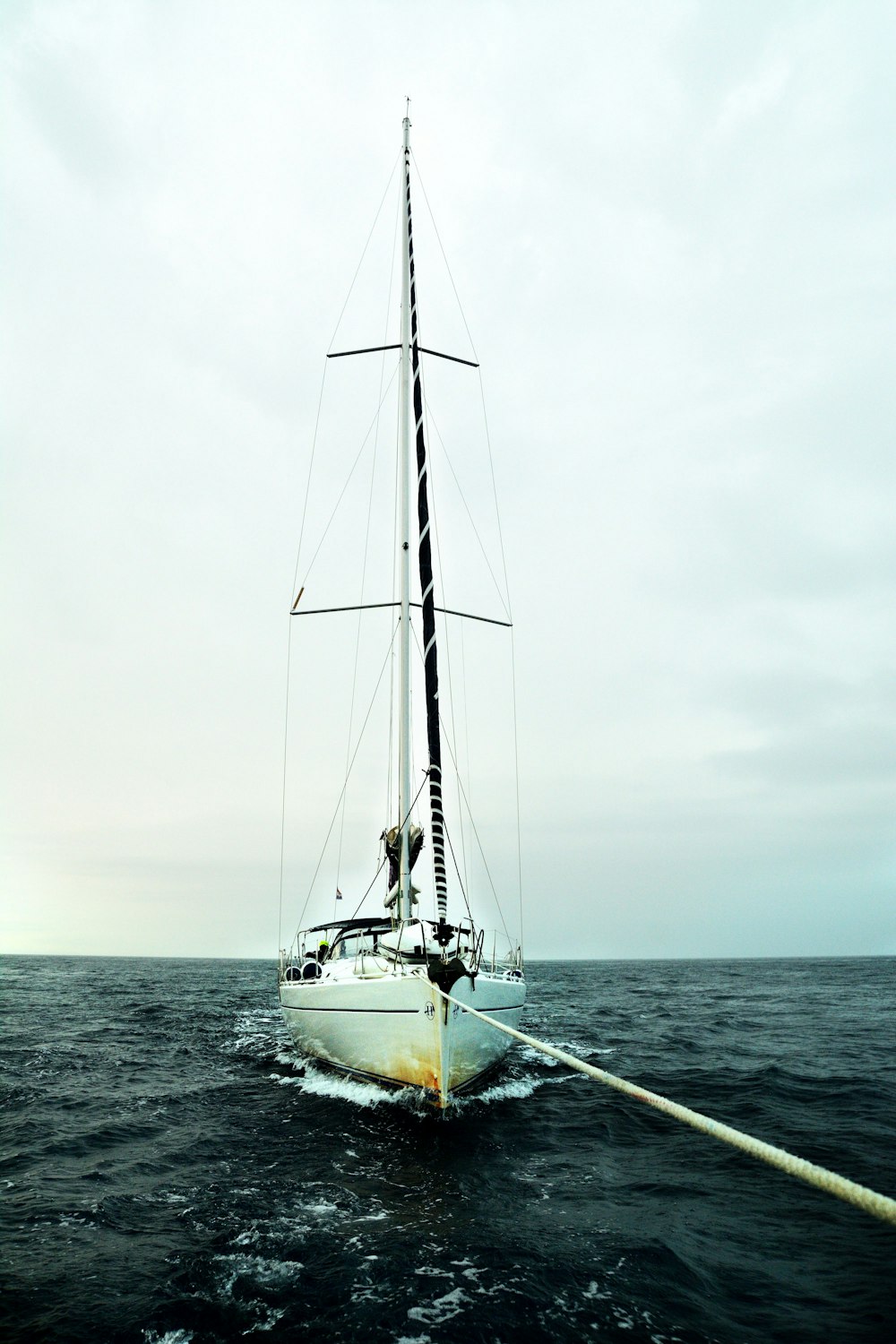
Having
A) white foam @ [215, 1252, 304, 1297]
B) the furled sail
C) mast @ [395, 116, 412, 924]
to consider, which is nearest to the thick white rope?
white foam @ [215, 1252, 304, 1297]

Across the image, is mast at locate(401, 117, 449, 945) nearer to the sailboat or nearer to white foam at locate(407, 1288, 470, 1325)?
the sailboat

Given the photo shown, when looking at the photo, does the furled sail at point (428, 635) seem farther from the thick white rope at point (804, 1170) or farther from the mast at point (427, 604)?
the thick white rope at point (804, 1170)

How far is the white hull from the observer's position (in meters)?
10.7

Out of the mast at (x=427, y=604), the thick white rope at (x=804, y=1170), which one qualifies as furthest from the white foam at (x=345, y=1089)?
the thick white rope at (x=804, y=1170)

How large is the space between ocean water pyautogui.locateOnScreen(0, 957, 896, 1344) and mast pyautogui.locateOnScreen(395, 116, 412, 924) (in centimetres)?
412

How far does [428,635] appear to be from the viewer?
14852 millimetres

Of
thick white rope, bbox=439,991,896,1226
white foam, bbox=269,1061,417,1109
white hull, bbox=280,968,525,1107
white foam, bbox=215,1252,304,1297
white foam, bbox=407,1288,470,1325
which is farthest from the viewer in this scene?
white foam, bbox=269,1061,417,1109

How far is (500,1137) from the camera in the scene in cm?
1041

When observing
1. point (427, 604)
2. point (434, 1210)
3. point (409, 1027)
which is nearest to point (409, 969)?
point (409, 1027)

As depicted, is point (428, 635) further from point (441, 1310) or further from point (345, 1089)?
point (441, 1310)

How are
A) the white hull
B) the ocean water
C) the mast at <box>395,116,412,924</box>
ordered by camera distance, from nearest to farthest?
1. the ocean water
2. the white hull
3. the mast at <box>395,116,412,924</box>

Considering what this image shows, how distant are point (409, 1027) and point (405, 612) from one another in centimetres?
881

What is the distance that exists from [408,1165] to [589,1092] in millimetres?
6545

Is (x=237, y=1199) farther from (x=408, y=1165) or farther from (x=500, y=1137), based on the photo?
(x=500, y=1137)
